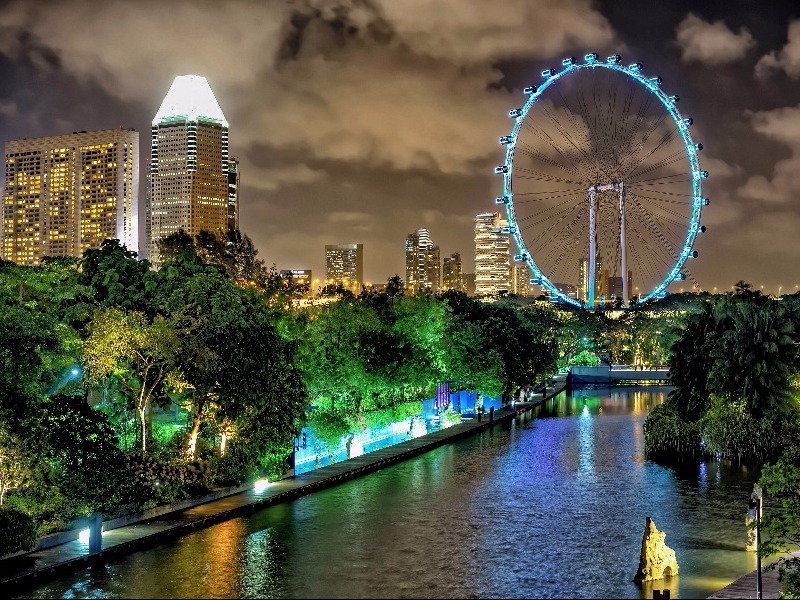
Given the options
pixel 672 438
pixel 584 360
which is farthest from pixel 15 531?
pixel 584 360

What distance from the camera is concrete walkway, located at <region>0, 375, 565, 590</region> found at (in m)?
23.5

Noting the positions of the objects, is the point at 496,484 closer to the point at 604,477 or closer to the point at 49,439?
the point at 604,477

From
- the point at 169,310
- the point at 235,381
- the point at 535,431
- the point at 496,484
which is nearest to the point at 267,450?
the point at 235,381

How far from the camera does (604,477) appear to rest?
40.3 m

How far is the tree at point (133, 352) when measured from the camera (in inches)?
1190

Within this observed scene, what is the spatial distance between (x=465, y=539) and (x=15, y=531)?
11.4m

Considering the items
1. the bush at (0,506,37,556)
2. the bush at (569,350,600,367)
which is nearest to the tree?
the bush at (0,506,37,556)

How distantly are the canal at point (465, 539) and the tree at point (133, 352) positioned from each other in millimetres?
5181

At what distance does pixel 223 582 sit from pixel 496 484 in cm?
1680

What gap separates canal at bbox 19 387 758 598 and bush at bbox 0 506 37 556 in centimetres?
149

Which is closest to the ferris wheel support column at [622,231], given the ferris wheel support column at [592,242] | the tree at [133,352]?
the ferris wheel support column at [592,242]

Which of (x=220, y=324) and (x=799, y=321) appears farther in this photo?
(x=799, y=321)

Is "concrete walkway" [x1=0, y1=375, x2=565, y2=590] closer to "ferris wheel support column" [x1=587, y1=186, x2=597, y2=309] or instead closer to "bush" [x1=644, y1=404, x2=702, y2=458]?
"bush" [x1=644, y1=404, x2=702, y2=458]

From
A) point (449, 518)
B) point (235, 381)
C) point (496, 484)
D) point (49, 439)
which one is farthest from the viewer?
point (496, 484)
